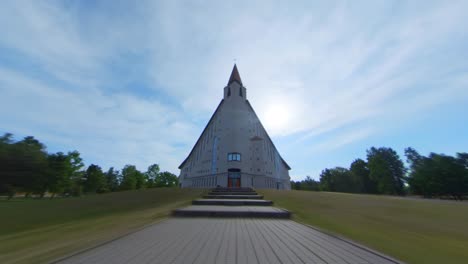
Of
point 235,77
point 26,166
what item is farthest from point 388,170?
point 26,166

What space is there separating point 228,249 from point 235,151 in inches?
1238

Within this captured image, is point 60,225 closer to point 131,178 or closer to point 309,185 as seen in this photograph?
point 131,178

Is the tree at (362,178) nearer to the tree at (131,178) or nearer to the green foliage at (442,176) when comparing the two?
the green foliage at (442,176)

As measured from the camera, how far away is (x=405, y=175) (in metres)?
48.2

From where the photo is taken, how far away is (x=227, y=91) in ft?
140

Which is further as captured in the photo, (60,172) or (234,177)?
(60,172)

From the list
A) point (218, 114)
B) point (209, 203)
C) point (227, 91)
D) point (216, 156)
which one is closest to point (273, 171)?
point (216, 156)

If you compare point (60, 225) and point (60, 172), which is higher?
point (60, 172)

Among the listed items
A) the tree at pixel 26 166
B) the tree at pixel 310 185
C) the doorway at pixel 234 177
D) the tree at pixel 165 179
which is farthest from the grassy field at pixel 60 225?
the tree at pixel 310 185

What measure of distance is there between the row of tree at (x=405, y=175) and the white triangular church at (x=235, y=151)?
29.1 m

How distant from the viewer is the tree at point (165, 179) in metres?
77.6

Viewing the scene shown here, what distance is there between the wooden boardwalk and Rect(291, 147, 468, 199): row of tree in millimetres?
51936

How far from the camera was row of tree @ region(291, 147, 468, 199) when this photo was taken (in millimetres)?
37969

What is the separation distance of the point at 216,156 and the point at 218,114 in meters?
9.64
